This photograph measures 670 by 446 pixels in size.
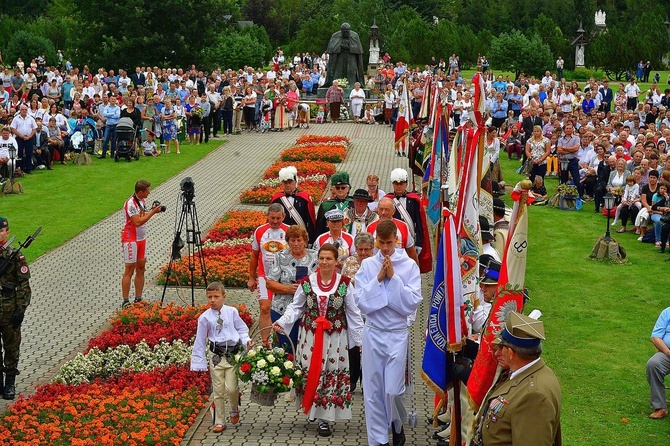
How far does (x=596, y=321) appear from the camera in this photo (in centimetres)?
1527

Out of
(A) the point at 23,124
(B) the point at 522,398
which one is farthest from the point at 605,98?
(B) the point at 522,398

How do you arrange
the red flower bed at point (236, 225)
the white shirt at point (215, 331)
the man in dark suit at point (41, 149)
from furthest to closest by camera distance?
the man in dark suit at point (41, 149), the red flower bed at point (236, 225), the white shirt at point (215, 331)

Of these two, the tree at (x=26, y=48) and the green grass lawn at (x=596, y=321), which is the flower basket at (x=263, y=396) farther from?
the tree at (x=26, y=48)

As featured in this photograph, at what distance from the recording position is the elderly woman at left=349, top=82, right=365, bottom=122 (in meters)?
41.7

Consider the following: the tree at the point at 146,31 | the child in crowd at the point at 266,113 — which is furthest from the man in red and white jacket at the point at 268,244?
the tree at the point at 146,31

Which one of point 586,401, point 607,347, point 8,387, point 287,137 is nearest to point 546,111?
point 287,137

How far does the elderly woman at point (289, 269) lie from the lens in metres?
11.5

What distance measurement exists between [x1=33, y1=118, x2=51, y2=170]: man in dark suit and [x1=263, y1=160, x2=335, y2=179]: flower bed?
6.17 meters

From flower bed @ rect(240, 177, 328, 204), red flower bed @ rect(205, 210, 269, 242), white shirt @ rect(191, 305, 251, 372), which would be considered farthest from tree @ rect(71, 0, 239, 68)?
white shirt @ rect(191, 305, 251, 372)

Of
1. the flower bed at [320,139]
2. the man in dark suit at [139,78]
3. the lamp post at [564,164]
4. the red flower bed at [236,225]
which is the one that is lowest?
the red flower bed at [236,225]

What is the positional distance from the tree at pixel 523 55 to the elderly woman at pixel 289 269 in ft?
171

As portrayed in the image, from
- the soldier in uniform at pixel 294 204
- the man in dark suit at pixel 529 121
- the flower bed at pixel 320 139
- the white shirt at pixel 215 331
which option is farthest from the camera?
the flower bed at pixel 320 139

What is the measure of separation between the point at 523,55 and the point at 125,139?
1447 inches

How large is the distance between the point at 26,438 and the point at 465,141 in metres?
6.65
